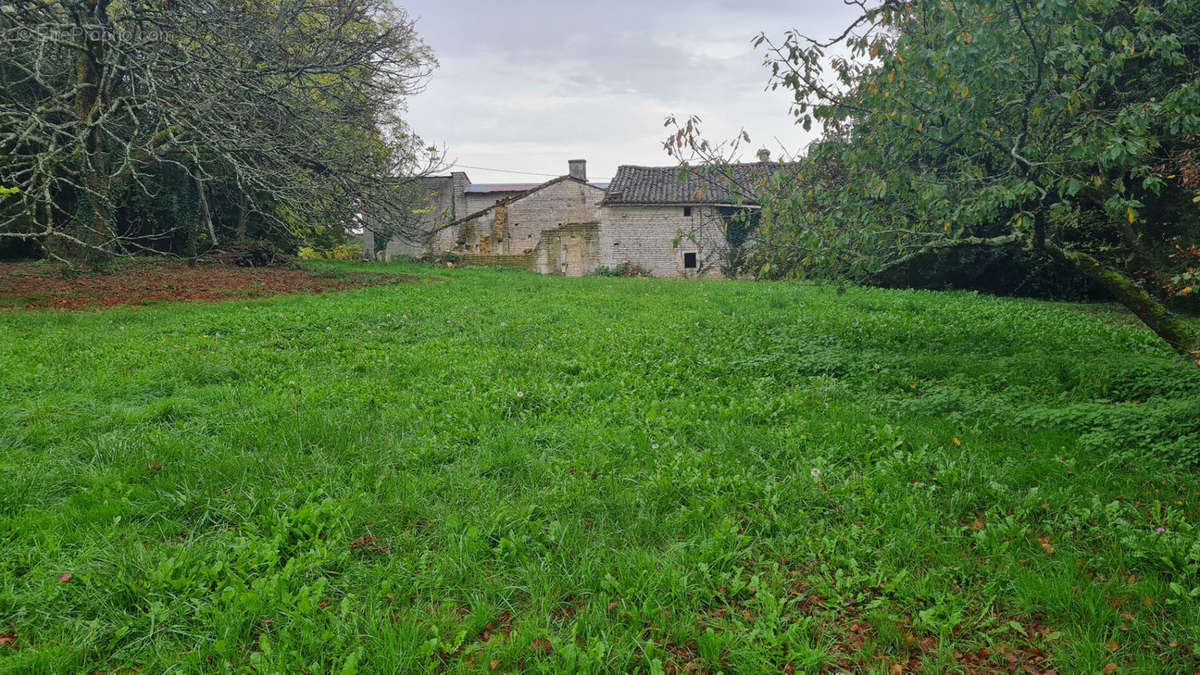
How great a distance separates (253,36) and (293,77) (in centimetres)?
92

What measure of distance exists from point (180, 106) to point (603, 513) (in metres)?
11.7

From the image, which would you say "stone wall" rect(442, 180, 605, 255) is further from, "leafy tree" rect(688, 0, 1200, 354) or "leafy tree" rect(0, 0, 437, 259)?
"leafy tree" rect(688, 0, 1200, 354)

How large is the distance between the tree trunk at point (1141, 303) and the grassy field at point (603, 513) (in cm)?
34

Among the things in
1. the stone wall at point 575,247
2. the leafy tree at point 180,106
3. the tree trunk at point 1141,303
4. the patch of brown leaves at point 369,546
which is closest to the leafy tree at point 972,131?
the tree trunk at point 1141,303

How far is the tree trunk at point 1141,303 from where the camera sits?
4852mm

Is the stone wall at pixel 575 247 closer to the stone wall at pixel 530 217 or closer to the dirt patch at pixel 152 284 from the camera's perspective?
the stone wall at pixel 530 217

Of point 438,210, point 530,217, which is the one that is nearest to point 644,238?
point 530,217

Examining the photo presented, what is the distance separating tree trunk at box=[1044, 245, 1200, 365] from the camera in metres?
4.85

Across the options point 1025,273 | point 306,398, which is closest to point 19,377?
point 306,398

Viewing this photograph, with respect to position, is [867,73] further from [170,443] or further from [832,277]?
[170,443]

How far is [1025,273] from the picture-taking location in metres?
15.9

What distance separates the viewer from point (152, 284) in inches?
494

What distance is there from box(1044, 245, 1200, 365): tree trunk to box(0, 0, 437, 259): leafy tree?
404 inches

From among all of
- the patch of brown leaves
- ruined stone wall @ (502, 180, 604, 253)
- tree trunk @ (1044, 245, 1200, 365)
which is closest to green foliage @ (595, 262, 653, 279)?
ruined stone wall @ (502, 180, 604, 253)
